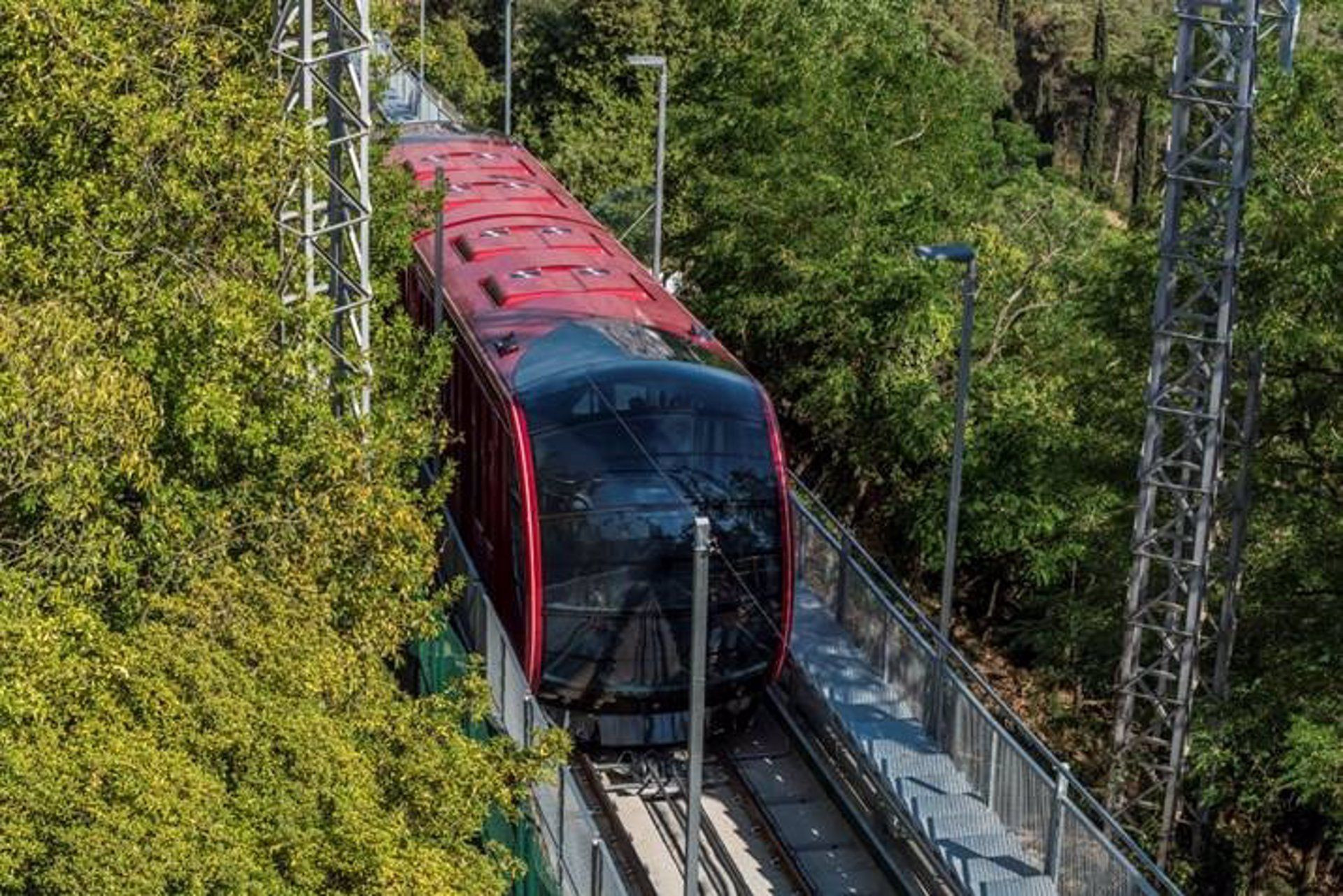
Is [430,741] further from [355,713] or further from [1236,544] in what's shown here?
[1236,544]

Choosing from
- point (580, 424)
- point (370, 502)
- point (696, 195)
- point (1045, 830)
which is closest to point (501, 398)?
point (580, 424)

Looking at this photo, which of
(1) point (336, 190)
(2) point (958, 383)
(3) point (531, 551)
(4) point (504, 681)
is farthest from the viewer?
(4) point (504, 681)

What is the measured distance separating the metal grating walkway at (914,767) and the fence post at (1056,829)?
0.18 metres

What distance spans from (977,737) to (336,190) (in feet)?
27.7

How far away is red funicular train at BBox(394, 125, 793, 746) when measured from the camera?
19.0m

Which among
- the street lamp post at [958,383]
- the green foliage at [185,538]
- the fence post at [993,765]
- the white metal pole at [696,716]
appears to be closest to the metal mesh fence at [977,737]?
the fence post at [993,765]

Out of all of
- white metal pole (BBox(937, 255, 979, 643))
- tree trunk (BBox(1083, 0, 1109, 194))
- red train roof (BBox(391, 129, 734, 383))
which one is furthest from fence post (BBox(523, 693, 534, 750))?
tree trunk (BBox(1083, 0, 1109, 194))

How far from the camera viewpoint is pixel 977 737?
18.5 meters

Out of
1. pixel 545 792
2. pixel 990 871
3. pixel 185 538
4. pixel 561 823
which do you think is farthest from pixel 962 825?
pixel 185 538

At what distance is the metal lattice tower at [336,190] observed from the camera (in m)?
17.1

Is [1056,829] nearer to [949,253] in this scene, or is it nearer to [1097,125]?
[949,253]

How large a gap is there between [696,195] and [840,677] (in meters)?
13.3

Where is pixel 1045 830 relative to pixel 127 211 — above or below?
below

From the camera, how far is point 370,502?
51.7ft
